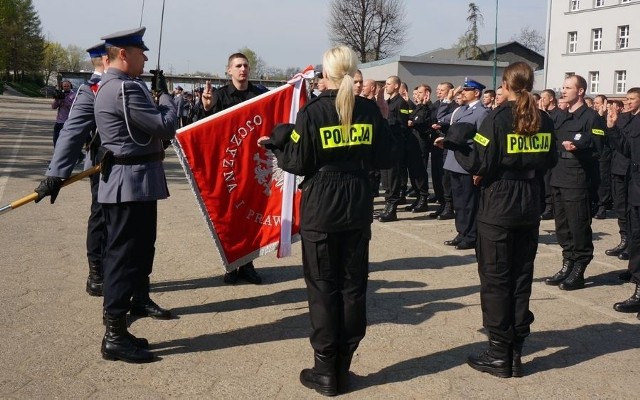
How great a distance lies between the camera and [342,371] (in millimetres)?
4047

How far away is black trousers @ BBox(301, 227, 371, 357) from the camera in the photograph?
3.97m

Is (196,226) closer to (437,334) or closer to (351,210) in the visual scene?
(437,334)

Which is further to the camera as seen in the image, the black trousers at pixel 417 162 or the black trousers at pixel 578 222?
the black trousers at pixel 417 162

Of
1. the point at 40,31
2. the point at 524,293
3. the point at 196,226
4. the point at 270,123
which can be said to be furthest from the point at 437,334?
the point at 40,31

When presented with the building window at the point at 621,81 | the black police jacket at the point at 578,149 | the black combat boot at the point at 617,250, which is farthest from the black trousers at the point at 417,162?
the building window at the point at 621,81

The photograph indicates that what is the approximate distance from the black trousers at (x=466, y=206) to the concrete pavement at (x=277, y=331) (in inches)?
15.4

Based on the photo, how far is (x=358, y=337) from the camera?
13.2 feet

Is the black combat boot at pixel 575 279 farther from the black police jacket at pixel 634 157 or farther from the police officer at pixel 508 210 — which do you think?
the police officer at pixel 508 210

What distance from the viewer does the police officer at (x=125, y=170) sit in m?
4.30

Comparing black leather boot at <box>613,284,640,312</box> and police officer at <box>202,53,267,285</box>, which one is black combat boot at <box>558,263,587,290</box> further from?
police officer at <box>202,53,267,285</box>

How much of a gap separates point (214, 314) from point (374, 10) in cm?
6010

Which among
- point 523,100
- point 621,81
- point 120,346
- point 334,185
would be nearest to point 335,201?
point 334,185

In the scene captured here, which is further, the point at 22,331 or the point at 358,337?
the point at 22,331

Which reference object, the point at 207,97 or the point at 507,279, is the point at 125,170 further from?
the point at 507,279
